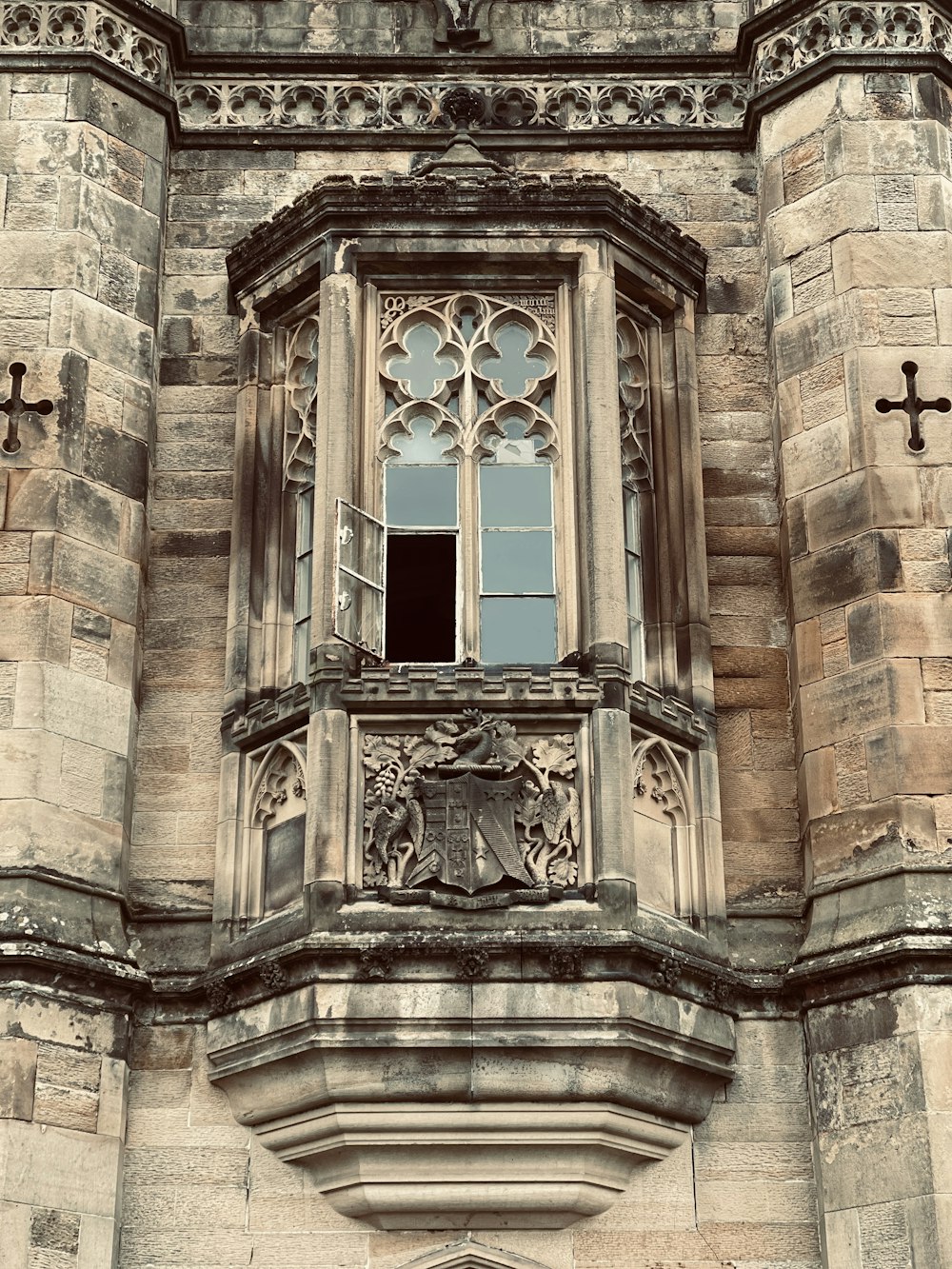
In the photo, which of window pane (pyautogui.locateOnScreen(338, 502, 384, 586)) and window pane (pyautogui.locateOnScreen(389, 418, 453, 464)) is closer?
window pane (pyautogui.locateOnScreen(338, 502, 384, 586))

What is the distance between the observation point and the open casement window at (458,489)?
12.0 m

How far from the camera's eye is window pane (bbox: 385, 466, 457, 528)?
1235 centimetres

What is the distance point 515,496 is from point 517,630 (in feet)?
2.69

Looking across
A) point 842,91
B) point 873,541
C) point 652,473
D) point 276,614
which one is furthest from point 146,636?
point 842,91

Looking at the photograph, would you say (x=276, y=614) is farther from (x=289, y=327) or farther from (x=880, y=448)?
(x=880, y=448)

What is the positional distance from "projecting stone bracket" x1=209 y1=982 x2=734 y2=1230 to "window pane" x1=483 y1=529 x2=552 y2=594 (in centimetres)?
233

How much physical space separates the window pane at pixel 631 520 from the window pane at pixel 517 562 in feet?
1.99

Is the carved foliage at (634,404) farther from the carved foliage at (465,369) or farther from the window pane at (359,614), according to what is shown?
the window pane at (359,614)

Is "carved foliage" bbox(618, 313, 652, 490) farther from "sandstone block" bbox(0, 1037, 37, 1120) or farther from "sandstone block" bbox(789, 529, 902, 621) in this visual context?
"sandstone block" bbox(0, 1037, 37, 1120)

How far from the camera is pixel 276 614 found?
12.4 meters

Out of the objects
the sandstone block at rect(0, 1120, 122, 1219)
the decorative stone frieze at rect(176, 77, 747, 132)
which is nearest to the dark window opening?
the sandstone block at rect(0, 1120, 122, 1219)

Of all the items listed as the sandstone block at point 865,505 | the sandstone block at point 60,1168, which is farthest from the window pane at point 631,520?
the sandstone block at point 60,1168

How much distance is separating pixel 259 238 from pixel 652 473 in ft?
8.67

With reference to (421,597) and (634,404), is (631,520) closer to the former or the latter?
(634,404)
